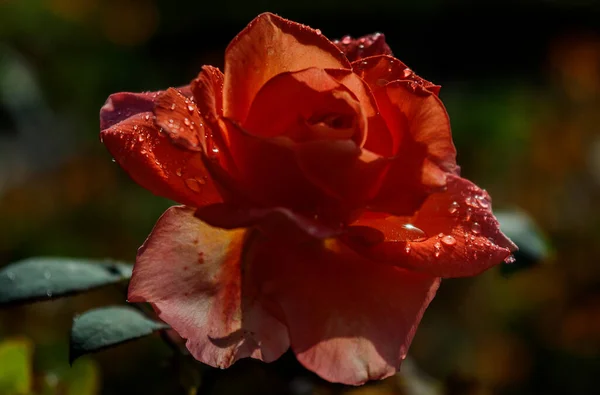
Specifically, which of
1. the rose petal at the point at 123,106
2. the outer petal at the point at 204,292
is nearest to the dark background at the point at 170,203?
the outer petal at the point at 204,292

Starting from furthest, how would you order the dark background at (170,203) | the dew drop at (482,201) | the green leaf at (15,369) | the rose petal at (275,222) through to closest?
1. the dark background at (170,203)
2. the green leaf at (15,369)
3. the dew drop at (482,201)
4. the rose petal at (275,222)

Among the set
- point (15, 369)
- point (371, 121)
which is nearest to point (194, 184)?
point (371, 121)

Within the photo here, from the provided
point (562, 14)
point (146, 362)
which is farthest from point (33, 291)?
point (562, 14)

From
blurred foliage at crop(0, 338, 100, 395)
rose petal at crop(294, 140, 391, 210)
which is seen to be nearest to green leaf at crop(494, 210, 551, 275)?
rose petal at crop(294, 140, 391, 210)

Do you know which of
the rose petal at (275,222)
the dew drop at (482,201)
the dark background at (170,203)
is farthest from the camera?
the dark background at (170,203)

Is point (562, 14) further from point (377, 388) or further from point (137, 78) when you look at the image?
point (377, 388)

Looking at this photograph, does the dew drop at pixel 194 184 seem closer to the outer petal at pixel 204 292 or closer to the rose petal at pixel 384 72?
the outer petal at pixel 204 292
